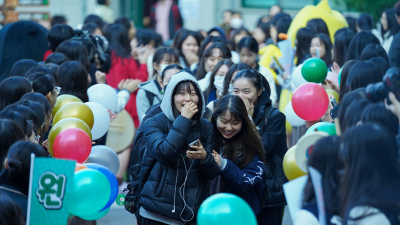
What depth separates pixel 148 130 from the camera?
3248mm

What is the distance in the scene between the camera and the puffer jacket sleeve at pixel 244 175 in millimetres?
3240

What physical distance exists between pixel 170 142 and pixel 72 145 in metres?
0.72

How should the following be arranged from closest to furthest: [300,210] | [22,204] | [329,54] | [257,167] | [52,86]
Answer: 1. [300,210]
2. [22,204]
3. [257,167]
4. [52,86]
5. [329,54]

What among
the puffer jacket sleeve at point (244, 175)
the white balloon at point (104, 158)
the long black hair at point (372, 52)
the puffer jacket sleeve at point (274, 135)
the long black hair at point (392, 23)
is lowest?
the white balloon at point (104, 158)

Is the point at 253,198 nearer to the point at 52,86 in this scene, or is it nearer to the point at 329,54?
the point at 52,86

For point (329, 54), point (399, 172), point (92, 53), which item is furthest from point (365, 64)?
point (92, 53)

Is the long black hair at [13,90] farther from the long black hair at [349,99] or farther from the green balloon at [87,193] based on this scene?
the long black hair at [349,99]

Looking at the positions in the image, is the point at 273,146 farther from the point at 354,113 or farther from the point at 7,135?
the point at 7,135

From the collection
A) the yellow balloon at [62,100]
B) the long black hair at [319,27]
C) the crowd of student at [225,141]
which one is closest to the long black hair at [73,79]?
the crowd of student at [225,141]

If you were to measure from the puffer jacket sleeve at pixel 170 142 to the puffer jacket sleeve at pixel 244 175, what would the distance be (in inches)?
13.4

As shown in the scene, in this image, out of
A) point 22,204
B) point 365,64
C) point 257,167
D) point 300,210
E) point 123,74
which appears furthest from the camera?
point 123,74

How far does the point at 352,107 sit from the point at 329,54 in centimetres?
335

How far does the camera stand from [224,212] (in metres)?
2.41

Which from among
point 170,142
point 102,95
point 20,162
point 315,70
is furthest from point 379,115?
point 102,95
